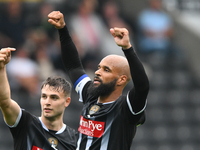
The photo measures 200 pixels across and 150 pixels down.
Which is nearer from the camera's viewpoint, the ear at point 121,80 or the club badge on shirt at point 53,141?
the ear at point 121,80

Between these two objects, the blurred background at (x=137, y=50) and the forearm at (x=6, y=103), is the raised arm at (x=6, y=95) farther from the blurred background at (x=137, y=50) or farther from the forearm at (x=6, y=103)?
the blurred background at (x=137, y=50)

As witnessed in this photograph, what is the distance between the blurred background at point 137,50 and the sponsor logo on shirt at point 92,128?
4599 mm

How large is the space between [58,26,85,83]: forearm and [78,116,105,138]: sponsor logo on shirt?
2.46 feet

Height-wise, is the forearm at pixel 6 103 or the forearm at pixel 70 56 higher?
the forearm at pixel 70 56

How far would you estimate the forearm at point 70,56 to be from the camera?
4902 mm

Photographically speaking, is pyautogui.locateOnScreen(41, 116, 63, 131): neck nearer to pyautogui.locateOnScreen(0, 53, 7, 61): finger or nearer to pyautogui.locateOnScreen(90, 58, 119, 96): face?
pyautogui.locateOnScreen(90, 58, 119, 96): face

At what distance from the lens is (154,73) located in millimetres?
10430

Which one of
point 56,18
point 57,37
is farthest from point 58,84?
point 57,37

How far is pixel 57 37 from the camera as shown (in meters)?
9.26

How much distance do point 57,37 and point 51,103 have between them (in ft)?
15.9

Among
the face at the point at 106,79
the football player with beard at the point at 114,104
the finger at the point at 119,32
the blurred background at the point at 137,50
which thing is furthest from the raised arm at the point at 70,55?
the blurred background at the point at 137,50

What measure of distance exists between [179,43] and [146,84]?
24.7 feet

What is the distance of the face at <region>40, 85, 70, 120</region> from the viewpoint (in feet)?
15.0

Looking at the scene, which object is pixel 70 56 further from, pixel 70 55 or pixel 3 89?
pixel 3 89
